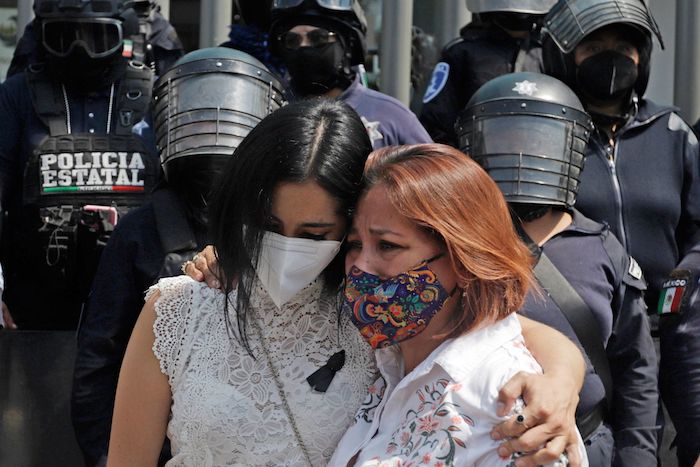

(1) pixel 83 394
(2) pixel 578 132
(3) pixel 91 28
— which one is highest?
(2) pixel 578 132

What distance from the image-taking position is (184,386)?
252cm

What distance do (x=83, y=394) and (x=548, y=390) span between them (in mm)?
1719

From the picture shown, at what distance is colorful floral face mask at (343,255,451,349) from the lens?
2.40m

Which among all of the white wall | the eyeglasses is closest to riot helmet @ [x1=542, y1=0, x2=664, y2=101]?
the eyeglasses

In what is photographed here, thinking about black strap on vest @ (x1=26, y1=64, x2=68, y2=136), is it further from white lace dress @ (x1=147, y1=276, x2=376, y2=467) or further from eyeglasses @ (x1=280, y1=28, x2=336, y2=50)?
white lace dress @ (x1=147, y1=276, x2=376, y2=467)

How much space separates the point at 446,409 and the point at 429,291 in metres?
0.27

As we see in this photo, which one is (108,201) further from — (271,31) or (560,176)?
(560,176)

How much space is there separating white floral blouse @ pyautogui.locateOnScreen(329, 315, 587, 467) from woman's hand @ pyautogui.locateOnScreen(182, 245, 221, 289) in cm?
46

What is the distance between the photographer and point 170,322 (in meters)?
2.56

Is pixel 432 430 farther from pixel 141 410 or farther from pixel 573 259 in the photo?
pixel 573 259

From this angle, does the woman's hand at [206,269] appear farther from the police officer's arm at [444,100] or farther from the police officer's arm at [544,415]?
the police officer's arm at [444,100]

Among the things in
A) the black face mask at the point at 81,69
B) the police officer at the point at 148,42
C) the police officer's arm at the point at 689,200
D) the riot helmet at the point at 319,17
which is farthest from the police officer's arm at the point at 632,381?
the police officer at the point at 148,42

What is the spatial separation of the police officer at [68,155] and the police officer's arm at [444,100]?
44.8 inches

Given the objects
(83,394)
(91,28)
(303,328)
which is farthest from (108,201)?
(303,328)
